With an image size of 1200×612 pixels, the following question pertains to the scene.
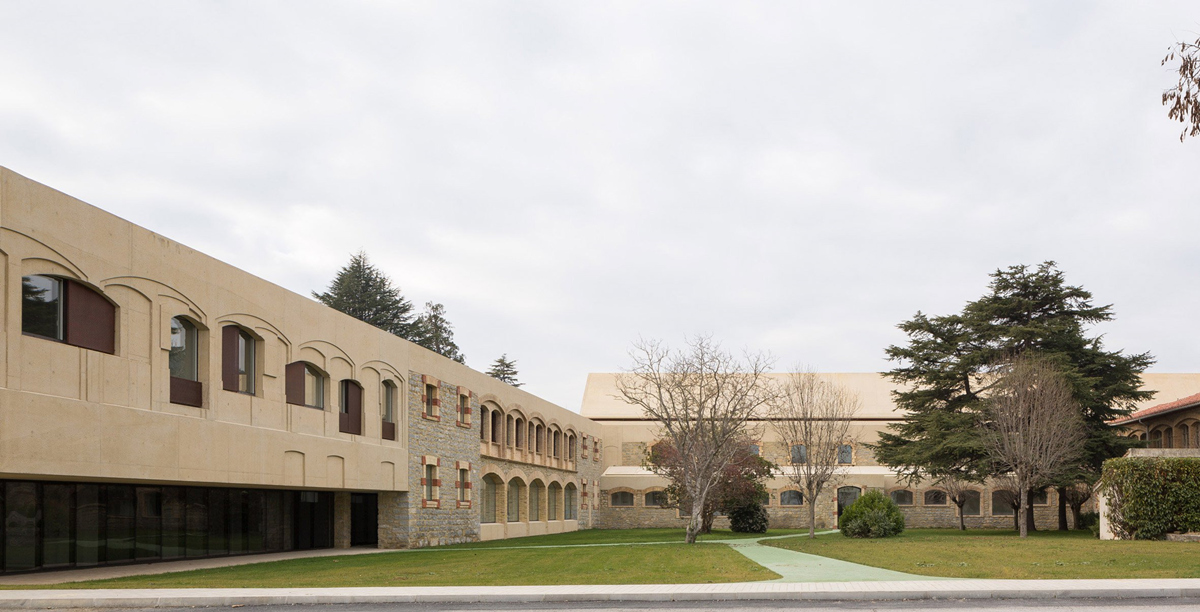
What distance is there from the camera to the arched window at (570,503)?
2021 inches

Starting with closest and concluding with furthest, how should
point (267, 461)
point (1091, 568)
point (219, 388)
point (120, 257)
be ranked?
point (1091, 568) < point (120, 257) < point (219, 388) < point (267, 461)

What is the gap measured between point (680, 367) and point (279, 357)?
1510 centimetres

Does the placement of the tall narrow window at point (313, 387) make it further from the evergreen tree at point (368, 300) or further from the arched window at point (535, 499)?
the evergreen tree at point (368, 300)

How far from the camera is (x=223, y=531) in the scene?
88.4 feet

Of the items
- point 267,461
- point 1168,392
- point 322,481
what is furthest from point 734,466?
point 1168,392

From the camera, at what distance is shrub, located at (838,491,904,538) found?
3506cm

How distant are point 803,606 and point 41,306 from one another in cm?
1397

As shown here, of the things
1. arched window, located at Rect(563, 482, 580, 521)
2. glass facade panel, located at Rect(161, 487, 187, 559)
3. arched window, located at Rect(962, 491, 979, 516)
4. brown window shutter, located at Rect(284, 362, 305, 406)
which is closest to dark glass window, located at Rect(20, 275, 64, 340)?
glass facade panel, located at Rect(161, 487, 187, 559)

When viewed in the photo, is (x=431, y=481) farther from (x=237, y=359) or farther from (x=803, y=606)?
(x=803, y=606)

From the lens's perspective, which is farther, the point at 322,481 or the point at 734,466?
the point at 734,466

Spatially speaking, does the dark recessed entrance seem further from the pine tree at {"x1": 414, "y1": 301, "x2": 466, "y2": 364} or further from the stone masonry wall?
the pine tree at {"x1": 414, "y1": 301, "x2": 466, "y2": 364}

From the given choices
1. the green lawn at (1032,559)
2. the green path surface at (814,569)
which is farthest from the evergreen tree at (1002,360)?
the green path surface at (814,569)

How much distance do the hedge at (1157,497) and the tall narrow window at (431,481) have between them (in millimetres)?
20888

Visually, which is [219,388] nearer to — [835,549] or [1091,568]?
[835,549]
